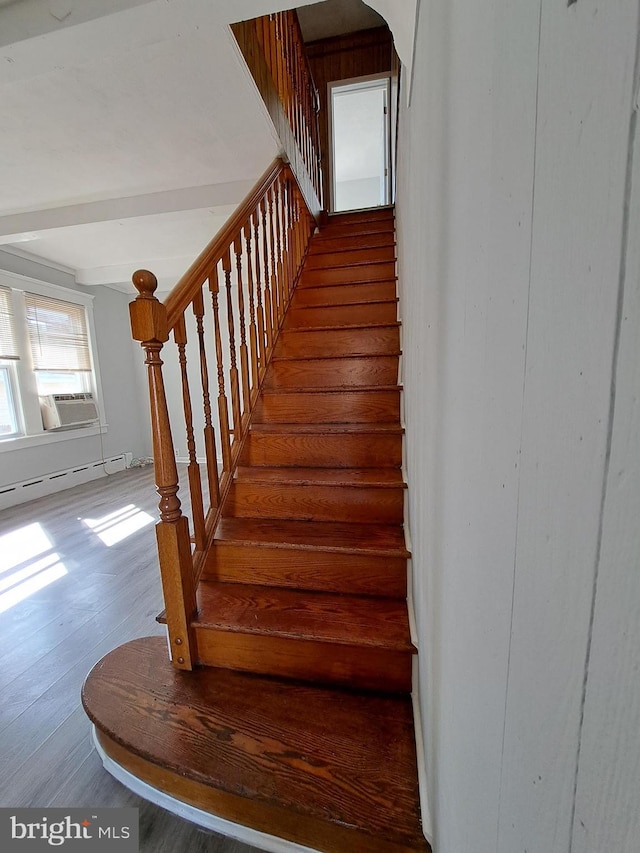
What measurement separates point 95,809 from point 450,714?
3.60ft

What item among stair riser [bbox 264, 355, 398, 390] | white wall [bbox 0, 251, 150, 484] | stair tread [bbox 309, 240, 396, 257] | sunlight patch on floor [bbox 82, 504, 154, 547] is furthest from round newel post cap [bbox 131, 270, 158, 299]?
white wall [bbox 0, 251, 150, 484]

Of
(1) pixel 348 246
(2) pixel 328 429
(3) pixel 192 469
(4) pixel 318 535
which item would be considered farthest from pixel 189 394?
(1) pixel 348 246

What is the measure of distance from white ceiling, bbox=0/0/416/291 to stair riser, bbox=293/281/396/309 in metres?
0.94

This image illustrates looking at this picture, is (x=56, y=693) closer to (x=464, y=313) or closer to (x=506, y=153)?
(x=464, y=313)

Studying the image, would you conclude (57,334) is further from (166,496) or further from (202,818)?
(202,818)

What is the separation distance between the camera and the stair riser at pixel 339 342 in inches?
79.7

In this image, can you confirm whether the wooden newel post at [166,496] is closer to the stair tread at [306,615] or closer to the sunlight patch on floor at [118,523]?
the stair tread at [306,615]

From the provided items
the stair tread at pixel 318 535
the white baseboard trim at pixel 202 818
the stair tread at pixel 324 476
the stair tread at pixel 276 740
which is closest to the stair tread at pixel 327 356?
the stair tread at pixel 324 476

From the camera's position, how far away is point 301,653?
112 centimetres

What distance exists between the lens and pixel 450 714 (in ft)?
1.75

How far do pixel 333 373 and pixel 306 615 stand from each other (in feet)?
4.00

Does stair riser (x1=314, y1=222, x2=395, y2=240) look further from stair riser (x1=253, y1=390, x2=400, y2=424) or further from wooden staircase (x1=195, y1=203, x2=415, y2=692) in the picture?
stair riser (x1=253, y1=390, x2=400, y2=424)

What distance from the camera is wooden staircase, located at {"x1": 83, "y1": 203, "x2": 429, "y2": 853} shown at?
0.86 m

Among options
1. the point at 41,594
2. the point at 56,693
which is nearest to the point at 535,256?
the point at 56,693
